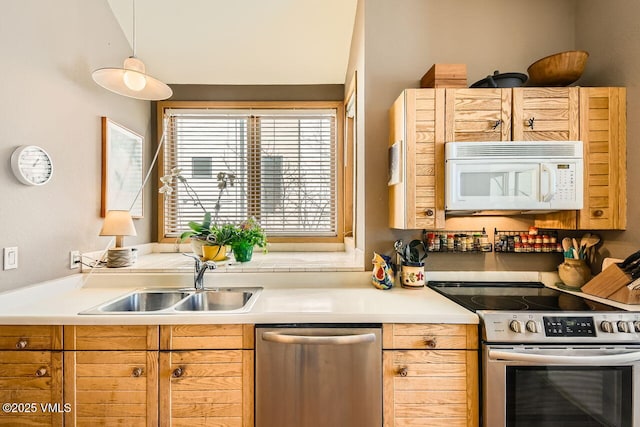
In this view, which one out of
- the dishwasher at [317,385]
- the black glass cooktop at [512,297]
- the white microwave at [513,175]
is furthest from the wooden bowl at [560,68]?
the dishwasher at [317,385]

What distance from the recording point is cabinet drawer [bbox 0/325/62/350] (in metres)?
1.34

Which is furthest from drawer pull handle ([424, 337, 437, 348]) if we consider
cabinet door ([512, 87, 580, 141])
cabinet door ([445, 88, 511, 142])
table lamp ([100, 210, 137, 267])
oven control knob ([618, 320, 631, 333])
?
table lamp ([100, 210, 137, 267])

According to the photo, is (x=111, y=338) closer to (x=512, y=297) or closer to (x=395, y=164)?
(x=395, y=164)

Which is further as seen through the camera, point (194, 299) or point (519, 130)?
point (194, 299)

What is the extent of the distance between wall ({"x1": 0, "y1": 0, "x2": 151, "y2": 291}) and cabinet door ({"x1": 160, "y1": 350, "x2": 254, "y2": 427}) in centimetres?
91

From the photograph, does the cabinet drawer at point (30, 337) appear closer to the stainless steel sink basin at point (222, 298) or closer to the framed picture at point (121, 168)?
the stainless steel sink basin at point (222, 298)

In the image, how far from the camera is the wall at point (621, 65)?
1.63 metres

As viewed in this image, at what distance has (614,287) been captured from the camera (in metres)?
1.58

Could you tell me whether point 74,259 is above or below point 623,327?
above

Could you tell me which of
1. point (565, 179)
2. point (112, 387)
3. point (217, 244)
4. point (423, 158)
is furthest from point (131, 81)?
point (565, 179)

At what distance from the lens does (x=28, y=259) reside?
5.19 feet

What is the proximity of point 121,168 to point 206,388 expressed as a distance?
1.70m

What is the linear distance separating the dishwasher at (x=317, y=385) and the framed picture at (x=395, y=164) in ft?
2.82

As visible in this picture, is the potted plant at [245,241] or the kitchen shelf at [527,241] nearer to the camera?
the kitchen shelf at [527,241]
